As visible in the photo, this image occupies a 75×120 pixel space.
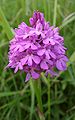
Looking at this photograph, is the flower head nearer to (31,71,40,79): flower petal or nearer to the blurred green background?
(31,71,40,79): flower petal

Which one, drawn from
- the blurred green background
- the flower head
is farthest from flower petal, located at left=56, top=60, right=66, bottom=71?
the blurred green background

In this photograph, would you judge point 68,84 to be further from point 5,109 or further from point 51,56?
point 51,56

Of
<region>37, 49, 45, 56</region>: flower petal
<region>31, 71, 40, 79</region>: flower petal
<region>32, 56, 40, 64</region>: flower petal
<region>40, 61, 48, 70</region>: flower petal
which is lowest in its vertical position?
<region>31, 71, 40, 79</region>: flower petal

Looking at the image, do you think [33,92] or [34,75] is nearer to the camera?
[34,75]

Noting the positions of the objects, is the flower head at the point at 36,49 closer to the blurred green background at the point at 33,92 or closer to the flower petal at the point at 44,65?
the flower petal at the point at 44,65

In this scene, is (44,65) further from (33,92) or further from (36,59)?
(33,92)

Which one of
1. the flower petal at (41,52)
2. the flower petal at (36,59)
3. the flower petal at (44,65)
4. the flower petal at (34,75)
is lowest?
the flower petal at (34,75)

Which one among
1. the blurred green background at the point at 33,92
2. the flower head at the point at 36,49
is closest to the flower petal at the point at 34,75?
the flower head at the point at 36,49

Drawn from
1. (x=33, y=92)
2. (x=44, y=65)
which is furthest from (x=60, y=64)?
(x=33, y=92)

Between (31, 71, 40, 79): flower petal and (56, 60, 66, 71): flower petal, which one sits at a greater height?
(56, 60, 66, 71): flower petal

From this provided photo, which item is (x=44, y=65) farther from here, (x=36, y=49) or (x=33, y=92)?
(x=33, y=92)
